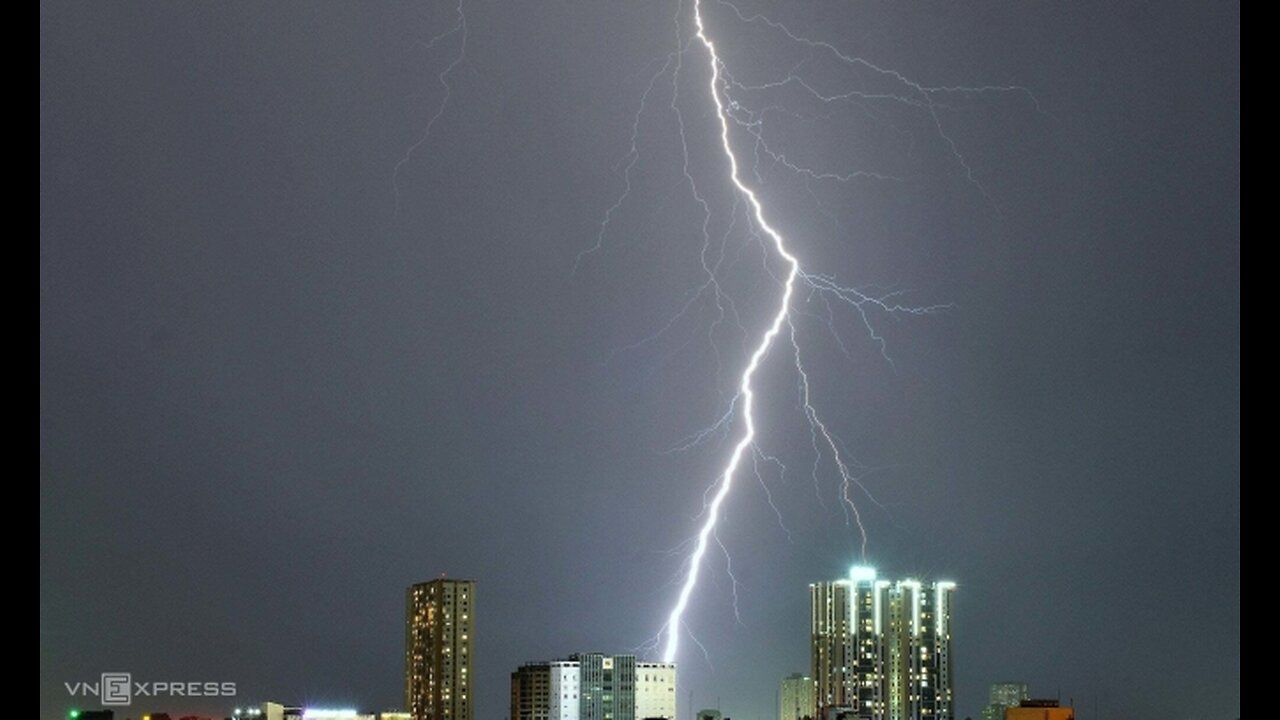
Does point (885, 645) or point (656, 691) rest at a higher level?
point (885, 645)

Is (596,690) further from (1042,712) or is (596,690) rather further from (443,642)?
(1042,712)

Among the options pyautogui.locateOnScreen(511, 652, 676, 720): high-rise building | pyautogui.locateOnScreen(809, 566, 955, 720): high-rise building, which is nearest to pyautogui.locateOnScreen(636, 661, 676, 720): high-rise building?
pyautogui.locateOnScreen(511, 652, 676, 720): high-rise building

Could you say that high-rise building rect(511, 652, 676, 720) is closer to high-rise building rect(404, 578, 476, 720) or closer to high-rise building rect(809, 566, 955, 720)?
high-rise building rect(404, 578, 476, 720)

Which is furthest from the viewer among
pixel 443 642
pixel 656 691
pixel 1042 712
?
pixel 443 642

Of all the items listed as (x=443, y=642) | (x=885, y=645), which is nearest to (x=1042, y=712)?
(x=885, y=645)

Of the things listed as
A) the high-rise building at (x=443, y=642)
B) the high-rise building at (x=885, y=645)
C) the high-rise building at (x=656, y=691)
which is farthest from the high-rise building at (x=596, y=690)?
the high-rise building at (x=885, y=645)
